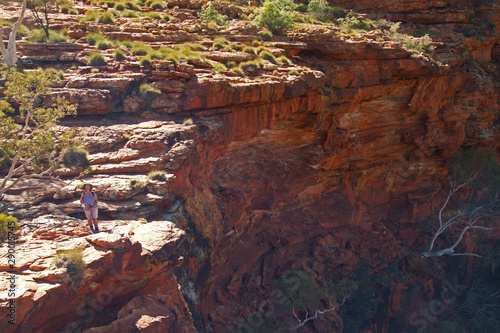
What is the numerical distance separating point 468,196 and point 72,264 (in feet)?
80.6

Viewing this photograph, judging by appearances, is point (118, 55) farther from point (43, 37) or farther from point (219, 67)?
point (219, 67)

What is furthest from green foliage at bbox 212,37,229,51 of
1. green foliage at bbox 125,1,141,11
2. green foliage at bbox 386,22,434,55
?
green foliage at bbox 386,22,434,55

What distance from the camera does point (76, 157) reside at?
32.8 ft

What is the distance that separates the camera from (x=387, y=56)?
1744cm

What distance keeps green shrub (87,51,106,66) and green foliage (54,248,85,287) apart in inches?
366

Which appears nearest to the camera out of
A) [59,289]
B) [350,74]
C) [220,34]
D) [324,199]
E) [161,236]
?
[59,289]

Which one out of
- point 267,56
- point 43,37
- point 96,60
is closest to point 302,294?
point 267,56

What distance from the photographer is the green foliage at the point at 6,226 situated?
7.07 metres

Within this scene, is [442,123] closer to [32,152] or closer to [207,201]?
[207,201]

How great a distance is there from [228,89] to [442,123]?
47.7 ft

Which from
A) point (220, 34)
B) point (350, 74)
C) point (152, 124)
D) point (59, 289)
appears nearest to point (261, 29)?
point (220, 34)

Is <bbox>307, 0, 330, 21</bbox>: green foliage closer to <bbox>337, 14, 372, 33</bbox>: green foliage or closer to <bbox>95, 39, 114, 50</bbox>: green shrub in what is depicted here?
<bbox>337, 14, 372, 33</bbox>: green foliage

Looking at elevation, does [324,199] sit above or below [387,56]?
below

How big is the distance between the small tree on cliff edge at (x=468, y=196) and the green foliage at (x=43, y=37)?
22.5 meters
